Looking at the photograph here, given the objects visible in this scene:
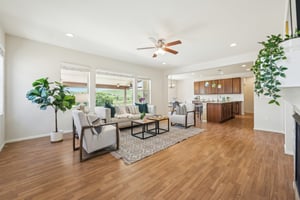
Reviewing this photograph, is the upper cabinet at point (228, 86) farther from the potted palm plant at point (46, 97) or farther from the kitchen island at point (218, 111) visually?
the potted palm plant at point (46, 97)

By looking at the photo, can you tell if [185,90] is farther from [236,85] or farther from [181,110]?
[181,110]

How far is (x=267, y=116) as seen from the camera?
448 centimetres

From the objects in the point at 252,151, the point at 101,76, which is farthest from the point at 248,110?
the point at 101,76

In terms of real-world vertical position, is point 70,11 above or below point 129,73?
above

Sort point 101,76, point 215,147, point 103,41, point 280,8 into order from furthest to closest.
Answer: point 101,76 → point 103,41 → point 215,147 → point 280,8

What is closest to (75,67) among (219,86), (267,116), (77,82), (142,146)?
(77,82)

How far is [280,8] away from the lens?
225cm

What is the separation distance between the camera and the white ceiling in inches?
86.2

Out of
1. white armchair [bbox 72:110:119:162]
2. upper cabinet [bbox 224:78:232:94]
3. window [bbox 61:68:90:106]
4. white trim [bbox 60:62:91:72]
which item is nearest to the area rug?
white armchair [bbox 72:110:119:162]

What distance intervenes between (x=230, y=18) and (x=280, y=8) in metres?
0.74

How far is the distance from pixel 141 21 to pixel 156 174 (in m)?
2.86

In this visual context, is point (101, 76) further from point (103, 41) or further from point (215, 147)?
point (215, 147)

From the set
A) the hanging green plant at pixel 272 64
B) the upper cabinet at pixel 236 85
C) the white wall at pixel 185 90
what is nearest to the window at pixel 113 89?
the hanging green plant at pixel 272 64

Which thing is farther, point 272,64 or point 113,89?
point 113,89
